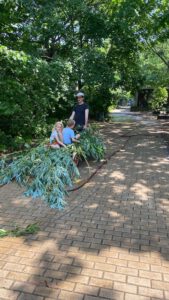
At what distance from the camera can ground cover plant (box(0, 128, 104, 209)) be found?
5.13 meters

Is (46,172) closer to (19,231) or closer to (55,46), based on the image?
(19,231)

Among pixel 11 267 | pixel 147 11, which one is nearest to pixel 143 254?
pixel 11 267

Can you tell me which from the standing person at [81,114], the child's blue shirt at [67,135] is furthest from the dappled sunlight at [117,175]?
the standing person at [81,114]

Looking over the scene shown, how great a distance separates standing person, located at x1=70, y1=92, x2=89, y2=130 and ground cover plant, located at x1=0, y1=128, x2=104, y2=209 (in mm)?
1093

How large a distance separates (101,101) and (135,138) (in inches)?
259

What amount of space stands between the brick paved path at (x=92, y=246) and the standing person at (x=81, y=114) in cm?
222

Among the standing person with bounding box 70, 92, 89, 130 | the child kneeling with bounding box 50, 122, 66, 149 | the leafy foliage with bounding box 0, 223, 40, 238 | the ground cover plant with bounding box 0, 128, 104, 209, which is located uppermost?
the standing person with bounding box 70, 92, 89, 130

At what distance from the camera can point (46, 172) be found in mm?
5480

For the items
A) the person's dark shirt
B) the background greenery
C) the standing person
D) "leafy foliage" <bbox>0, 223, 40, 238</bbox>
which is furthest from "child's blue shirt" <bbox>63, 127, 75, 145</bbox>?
"leafy foliage" <bbox>0, 223, 40, 238</bbox>

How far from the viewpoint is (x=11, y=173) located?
5922 millimetres

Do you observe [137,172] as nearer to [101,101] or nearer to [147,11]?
[147,11]

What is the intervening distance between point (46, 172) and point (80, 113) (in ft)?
8.77

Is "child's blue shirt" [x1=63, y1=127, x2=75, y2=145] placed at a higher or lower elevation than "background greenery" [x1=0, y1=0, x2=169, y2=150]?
lower

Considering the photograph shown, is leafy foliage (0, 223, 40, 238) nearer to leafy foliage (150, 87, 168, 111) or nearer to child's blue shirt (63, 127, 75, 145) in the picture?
child's blue shirt (63, 127, 75, 145)
